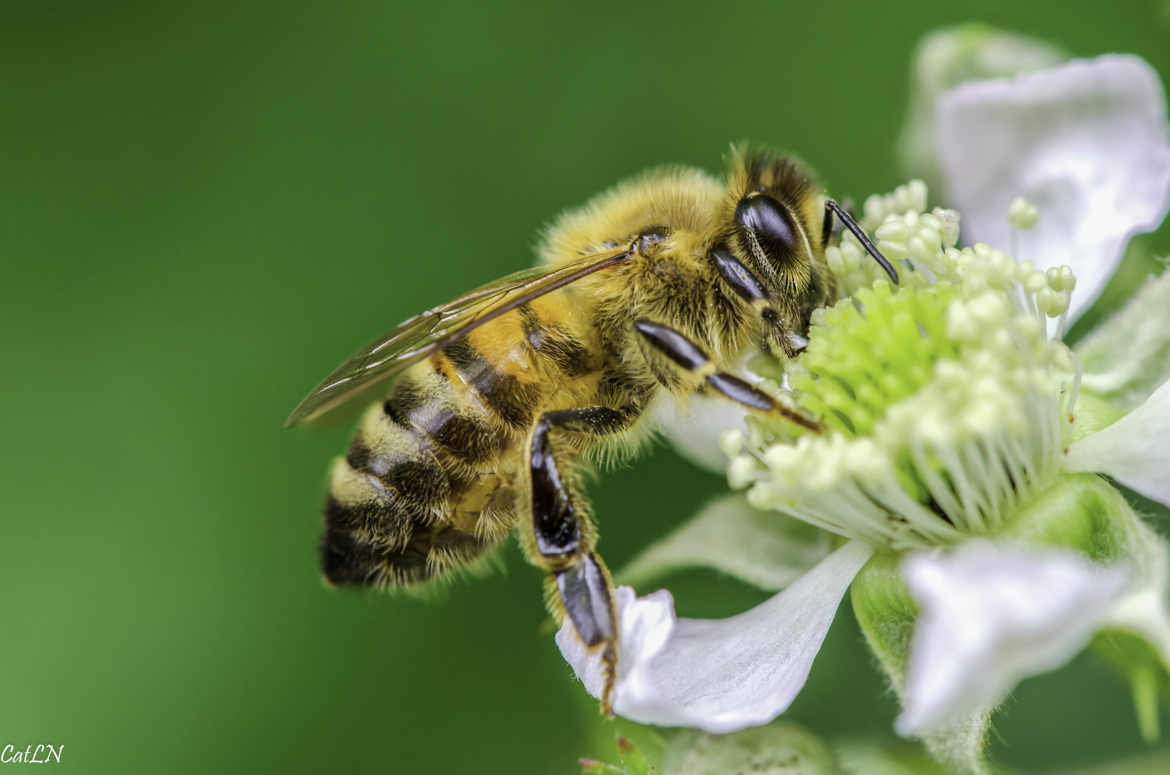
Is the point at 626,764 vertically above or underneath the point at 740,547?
underneath

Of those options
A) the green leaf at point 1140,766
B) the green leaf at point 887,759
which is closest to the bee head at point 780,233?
the green leaf at point 887,759

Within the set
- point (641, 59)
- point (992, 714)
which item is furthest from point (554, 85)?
point (992, 714)

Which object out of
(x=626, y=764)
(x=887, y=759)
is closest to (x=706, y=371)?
(x=626, y=764)

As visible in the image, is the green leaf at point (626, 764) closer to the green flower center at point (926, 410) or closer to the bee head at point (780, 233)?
the green flower center at point (926, 410)

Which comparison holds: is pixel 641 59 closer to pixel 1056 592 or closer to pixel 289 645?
pixel 289 645

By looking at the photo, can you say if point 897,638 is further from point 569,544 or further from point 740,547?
point 569,544
